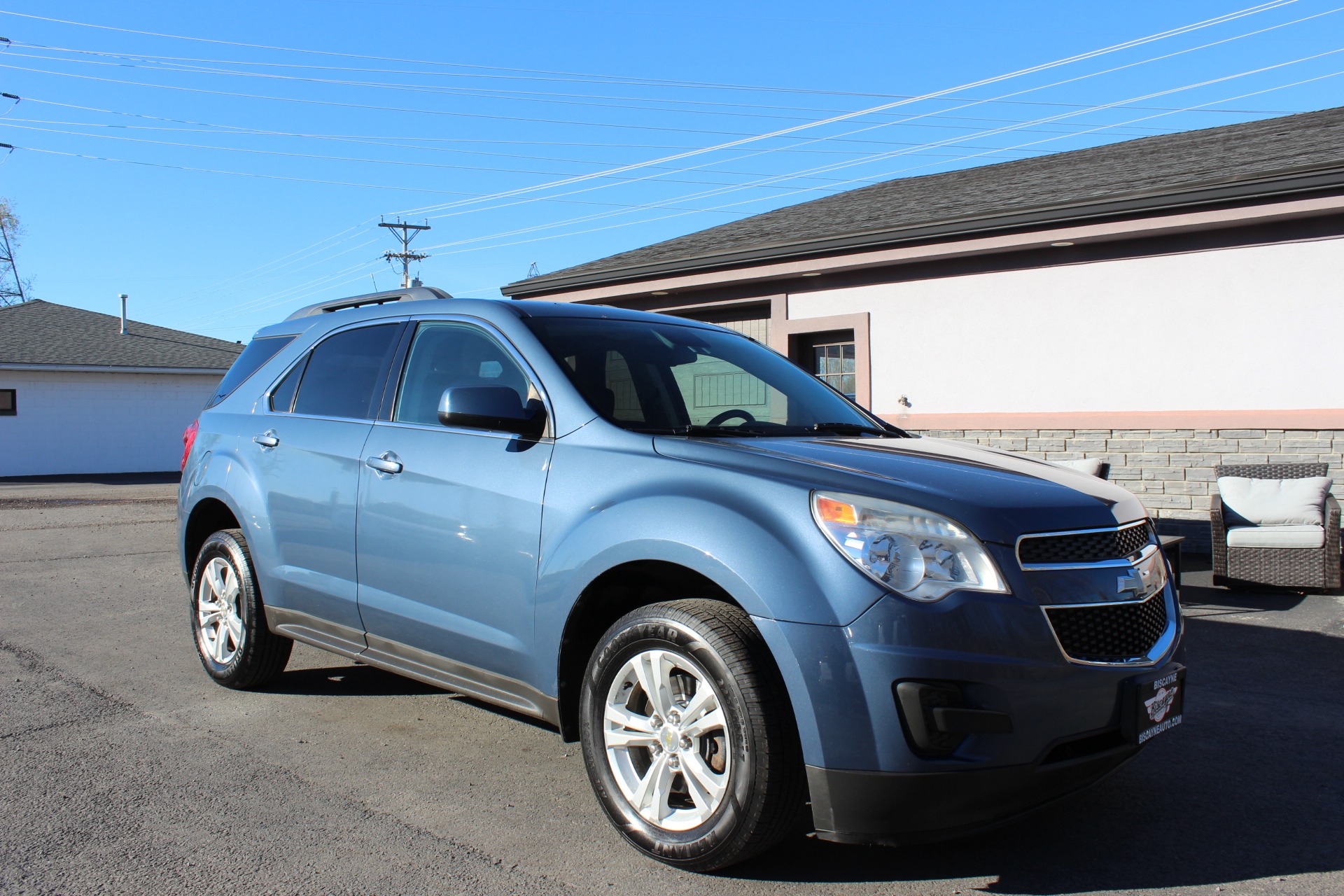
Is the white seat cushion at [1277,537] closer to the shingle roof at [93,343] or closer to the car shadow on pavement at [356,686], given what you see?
the car shadow on pavement at [356,686]

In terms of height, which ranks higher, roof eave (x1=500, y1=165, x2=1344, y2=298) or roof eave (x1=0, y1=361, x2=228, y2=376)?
roof eave (x1=500, y1=165, x2=1344, y2=298)

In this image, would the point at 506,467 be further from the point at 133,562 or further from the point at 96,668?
the point at 133,562

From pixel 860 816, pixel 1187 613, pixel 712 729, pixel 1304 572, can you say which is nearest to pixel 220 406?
pixel 712 729

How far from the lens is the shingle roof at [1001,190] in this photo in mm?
9977

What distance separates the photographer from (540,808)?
365 centimetres

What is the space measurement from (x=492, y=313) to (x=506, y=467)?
0.80 metres

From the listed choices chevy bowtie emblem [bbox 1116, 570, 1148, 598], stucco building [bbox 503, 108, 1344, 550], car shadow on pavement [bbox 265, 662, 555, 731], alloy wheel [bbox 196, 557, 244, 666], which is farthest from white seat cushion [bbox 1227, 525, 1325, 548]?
alloy wheel [bbox 196, 557, 244, 666]

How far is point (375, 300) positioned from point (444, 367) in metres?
1.39

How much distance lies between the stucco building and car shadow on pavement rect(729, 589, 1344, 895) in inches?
210

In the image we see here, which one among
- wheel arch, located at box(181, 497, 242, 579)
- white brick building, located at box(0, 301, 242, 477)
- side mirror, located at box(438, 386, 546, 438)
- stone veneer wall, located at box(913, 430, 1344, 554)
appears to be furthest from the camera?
white brick building, located at box(0, 301, 242, 477)

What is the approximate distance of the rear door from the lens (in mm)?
4379

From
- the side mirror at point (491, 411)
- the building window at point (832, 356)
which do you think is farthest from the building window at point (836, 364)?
the side mirror at point (491, 411)

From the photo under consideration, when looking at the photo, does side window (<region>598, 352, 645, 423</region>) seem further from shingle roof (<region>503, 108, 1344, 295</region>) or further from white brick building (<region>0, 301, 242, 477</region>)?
white brick building (<region>0, 301, 242, 477</region>)

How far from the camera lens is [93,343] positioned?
95.5 ft
